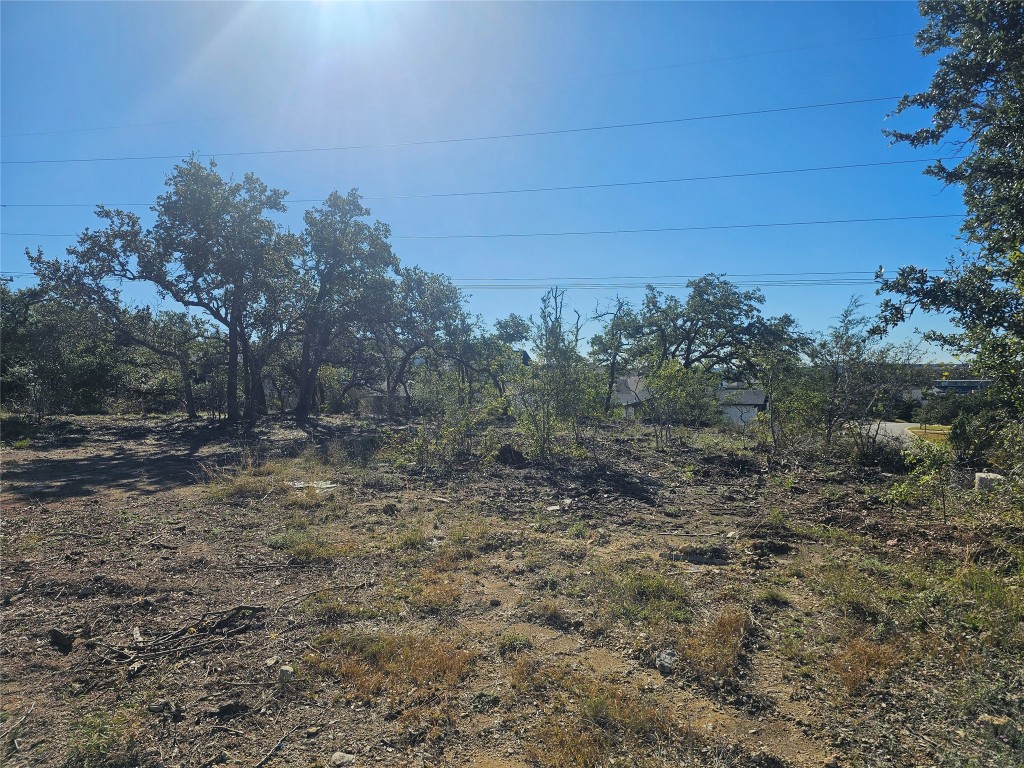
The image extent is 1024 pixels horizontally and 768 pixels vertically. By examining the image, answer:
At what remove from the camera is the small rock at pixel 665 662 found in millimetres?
3768

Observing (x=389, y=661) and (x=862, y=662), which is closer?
(x=862, y=662)

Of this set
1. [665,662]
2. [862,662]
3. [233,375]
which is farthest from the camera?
[233,375]

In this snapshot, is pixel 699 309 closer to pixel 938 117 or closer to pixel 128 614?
pixel 938 117

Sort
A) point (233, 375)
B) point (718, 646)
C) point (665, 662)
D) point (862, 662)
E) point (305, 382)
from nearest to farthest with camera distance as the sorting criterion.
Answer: point (862, 662) < point (665, 662) < point (718, 646) < point (233, 375) < point (305, 382)

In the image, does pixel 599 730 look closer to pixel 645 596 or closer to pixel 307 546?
pixel 645 596

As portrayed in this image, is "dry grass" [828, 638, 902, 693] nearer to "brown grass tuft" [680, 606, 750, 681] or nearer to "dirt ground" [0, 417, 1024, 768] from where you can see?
"dirt ground" [0, 417, 1024, 768]

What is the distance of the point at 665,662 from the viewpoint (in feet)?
12.5

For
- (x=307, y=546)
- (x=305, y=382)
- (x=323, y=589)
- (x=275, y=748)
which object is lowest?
(x=275, y=748)

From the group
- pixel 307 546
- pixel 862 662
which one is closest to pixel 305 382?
pixel 307 546

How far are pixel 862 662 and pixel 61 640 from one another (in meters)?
5.90

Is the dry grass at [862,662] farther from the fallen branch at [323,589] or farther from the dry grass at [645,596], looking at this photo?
the fallen branch at [323,589]

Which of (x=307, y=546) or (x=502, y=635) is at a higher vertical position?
(x=307, y=546)

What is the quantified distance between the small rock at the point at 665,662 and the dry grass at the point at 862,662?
1.07 metres

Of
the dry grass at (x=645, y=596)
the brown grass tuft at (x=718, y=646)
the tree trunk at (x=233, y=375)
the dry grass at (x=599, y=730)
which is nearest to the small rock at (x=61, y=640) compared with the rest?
the dry grass at (x=599, y=730)
